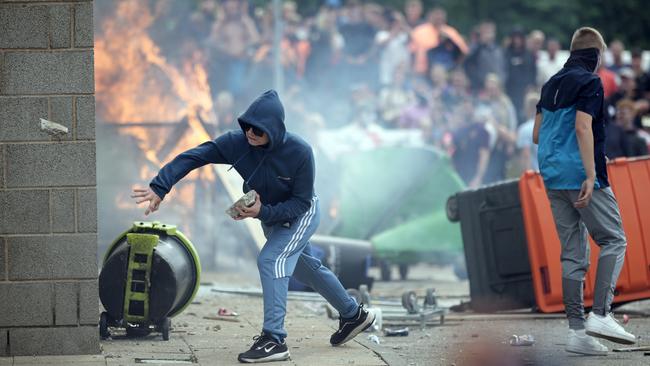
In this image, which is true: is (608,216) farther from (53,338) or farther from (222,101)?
(222,101)

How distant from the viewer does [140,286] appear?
360 inches

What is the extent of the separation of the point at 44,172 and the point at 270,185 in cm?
128

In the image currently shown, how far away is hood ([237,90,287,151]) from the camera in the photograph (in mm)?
8117

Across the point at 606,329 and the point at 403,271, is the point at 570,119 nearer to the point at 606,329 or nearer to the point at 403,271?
the point at 606,329

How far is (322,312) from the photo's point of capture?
11.8 meters

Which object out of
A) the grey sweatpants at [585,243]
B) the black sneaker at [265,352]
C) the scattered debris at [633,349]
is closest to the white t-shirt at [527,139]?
the grey sweatpants at [585,243]

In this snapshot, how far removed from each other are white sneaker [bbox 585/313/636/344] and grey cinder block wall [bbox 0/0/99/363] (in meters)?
2.98

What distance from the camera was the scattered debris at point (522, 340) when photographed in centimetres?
936

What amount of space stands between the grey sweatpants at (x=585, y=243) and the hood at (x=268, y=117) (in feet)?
6.37

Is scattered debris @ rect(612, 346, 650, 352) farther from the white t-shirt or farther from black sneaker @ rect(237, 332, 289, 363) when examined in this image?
the white t-shirt

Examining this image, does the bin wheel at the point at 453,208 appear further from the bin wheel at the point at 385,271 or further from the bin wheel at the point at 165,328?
the bin wheel at the point at 385,271

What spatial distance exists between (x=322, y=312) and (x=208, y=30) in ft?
28.7

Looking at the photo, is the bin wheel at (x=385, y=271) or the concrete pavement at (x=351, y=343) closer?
the concrete pavement at (x=351, y=343)

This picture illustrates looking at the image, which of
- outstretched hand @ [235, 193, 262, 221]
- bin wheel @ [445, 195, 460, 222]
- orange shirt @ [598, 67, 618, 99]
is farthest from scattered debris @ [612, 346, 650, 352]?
orange shirt @ [598, 67, 618, 99]
